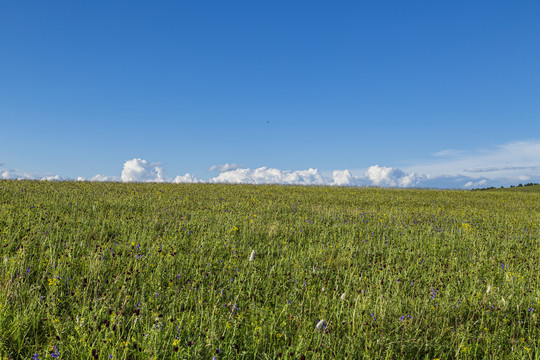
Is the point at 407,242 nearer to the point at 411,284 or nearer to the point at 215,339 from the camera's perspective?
the point at 411,284

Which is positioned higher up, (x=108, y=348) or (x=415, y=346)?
(x=108, y=348)

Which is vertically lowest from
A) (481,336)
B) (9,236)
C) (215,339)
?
(481,336)

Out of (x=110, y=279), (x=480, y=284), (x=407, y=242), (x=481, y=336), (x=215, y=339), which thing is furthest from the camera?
(x=407, y=242)

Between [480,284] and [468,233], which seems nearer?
[480,284]

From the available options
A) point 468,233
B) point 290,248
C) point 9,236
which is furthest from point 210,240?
point 468,233

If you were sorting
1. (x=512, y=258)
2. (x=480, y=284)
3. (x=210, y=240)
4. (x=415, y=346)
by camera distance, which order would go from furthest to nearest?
(x=512, y=258) < (x=210, y=240) < (x=480, y=284) < (x=415, y=346)

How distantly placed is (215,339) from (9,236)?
4.38m

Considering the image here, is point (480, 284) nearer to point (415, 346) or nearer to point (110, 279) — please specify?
point (415, 346)

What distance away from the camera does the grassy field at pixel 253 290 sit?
2.75 meters

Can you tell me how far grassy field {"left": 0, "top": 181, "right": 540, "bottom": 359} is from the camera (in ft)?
9.03

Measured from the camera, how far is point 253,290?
4.14 metres

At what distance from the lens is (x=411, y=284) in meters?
4.61

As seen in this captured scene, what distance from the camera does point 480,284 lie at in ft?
16.4

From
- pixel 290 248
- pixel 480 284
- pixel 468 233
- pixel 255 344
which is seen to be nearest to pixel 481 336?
pixel 480 284
